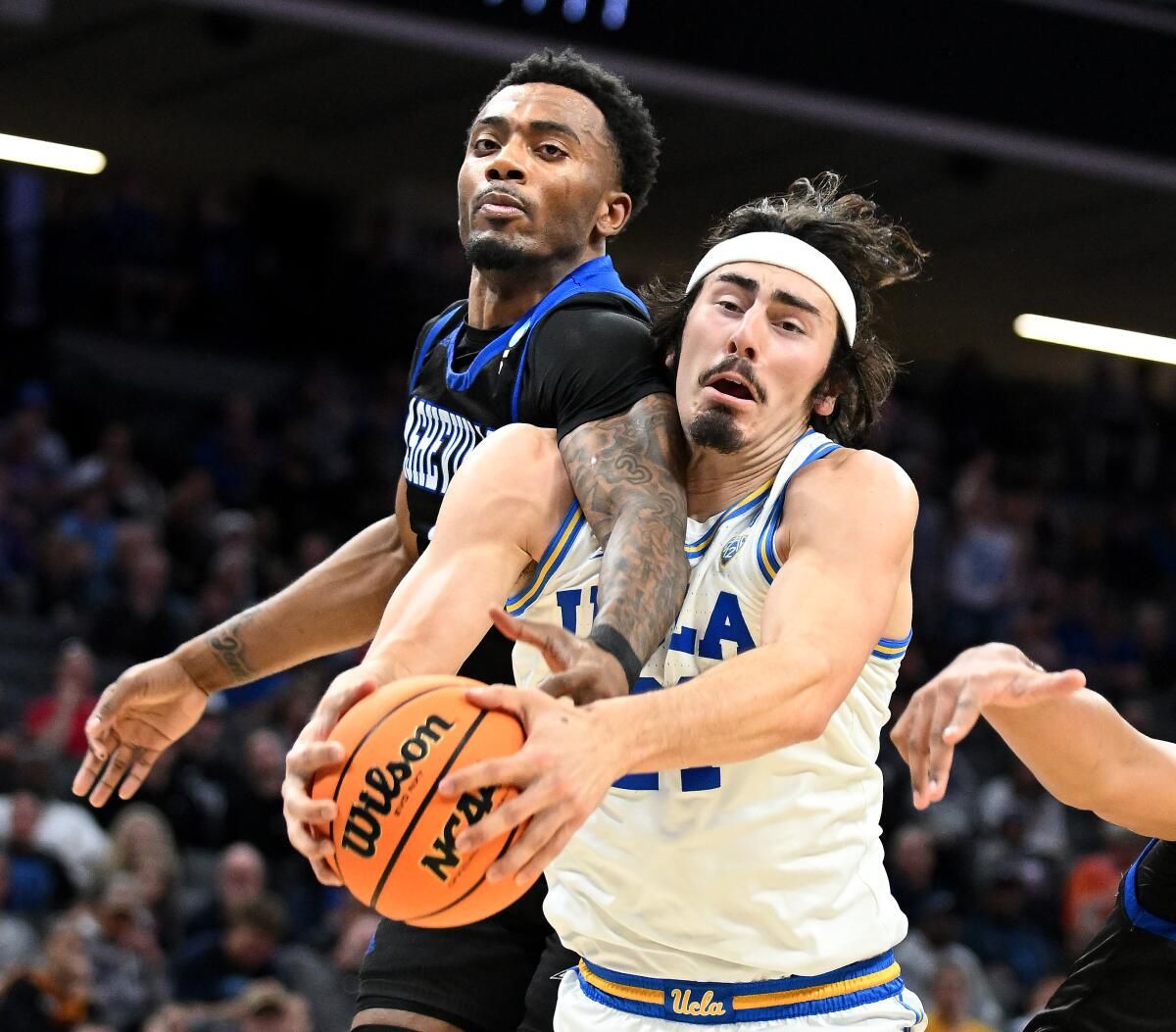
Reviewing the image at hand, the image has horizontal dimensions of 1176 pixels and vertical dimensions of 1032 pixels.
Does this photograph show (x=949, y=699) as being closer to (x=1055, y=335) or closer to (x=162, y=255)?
(x=162, y=255)

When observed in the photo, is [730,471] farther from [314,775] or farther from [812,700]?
[314,775]

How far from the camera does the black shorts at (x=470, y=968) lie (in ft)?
14.6

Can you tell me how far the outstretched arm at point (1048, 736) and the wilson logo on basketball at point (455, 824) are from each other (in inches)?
30.1

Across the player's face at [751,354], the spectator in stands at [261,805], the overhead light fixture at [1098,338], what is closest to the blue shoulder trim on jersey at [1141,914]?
the player's face at [751,354]

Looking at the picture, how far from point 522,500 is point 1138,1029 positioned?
7.03 feet

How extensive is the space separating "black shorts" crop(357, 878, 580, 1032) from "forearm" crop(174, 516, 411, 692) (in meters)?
0.92

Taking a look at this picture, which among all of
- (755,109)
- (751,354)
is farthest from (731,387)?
(755,109)

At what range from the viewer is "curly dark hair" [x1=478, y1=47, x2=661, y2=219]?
4684 millimetres

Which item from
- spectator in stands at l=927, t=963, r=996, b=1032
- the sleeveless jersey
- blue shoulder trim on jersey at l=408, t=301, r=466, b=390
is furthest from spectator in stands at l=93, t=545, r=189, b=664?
the sleeveless jersey

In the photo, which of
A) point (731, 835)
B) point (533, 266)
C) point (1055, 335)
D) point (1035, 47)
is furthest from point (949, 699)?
point (1055, 335)

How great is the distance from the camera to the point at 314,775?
3.15 metres

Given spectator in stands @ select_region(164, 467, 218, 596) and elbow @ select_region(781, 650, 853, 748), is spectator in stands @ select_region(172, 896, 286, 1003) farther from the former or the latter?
elbow @ select_region(781, 650, 853, 748)

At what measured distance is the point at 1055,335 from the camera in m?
20.0

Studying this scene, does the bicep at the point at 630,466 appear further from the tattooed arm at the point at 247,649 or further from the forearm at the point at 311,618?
the forearm at the point at 311,618
